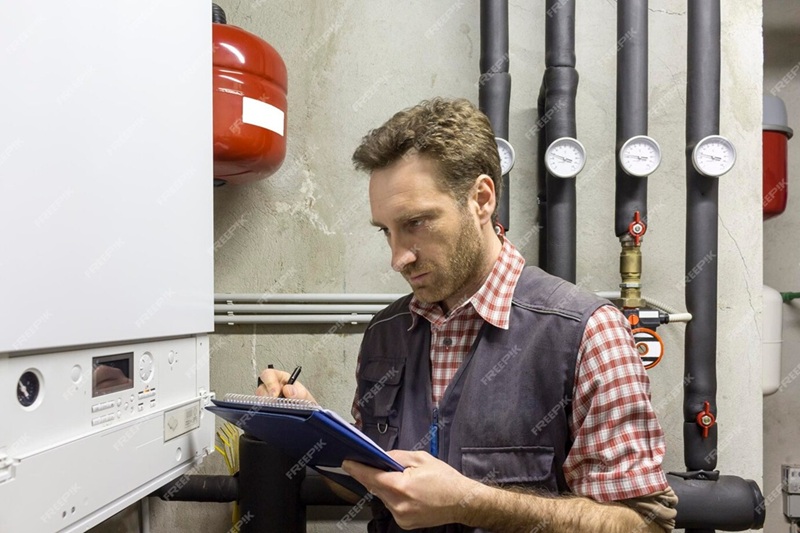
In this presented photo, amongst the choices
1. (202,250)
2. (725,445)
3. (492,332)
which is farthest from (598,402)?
(725,445)

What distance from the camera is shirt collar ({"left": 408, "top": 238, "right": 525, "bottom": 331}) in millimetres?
894

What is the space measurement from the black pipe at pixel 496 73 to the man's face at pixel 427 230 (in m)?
0.50

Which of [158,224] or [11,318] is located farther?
[158,224]

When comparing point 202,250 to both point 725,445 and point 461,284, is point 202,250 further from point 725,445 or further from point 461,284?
point 725,445

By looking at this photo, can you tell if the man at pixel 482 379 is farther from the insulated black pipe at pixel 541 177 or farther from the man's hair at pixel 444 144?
the insulated black pipe at pixel 541 177

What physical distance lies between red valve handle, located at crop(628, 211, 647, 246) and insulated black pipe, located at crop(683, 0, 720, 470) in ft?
0.39

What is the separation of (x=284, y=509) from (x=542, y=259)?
88 centimetres

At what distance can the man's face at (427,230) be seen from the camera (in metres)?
0.92

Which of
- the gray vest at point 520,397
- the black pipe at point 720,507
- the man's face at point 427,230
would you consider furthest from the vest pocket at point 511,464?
the black pipe at point 720,507

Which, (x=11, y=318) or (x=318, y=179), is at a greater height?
(x=318, y=179)

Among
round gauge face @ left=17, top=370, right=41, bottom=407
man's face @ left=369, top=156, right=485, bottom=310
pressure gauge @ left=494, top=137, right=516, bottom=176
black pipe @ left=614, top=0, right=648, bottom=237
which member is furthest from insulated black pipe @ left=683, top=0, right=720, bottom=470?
round gauge face @ left=17, top=370, right=41, bottom=407

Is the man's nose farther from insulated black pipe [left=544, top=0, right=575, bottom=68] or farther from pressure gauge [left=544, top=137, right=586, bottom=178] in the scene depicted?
insulated black pipe [left=544, top=0, right=575, bottom=68]

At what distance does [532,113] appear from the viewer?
61.3 inches

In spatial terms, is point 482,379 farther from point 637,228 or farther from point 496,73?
point 496,73
